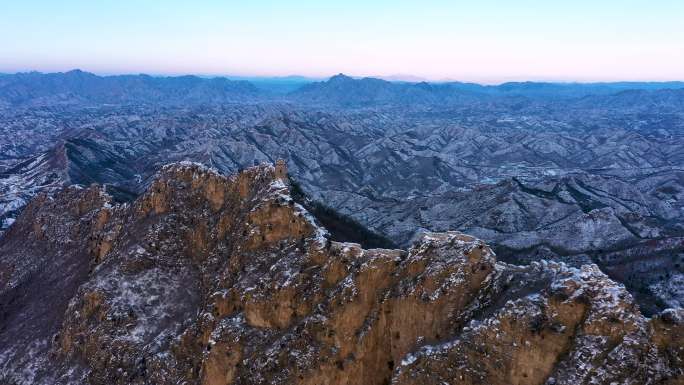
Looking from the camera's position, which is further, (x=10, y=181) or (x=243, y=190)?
(x=10, y=181)

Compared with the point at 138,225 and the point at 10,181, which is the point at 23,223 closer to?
the point at 138,225

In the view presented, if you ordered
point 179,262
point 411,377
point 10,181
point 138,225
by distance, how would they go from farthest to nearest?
point 10,181 < point 138,225 < point 179,262 < point 411,377

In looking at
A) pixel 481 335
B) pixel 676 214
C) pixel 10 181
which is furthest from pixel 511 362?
pixel 10 181

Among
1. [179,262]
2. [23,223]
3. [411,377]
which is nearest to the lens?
[411,377]

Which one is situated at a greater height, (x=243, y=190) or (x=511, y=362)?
(x=243, y=190)

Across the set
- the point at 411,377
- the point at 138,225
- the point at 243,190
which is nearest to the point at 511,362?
the point at 411,377

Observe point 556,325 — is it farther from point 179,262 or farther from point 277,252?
point 179,262

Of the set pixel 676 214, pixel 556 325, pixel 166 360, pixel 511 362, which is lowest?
pixel 676 214
